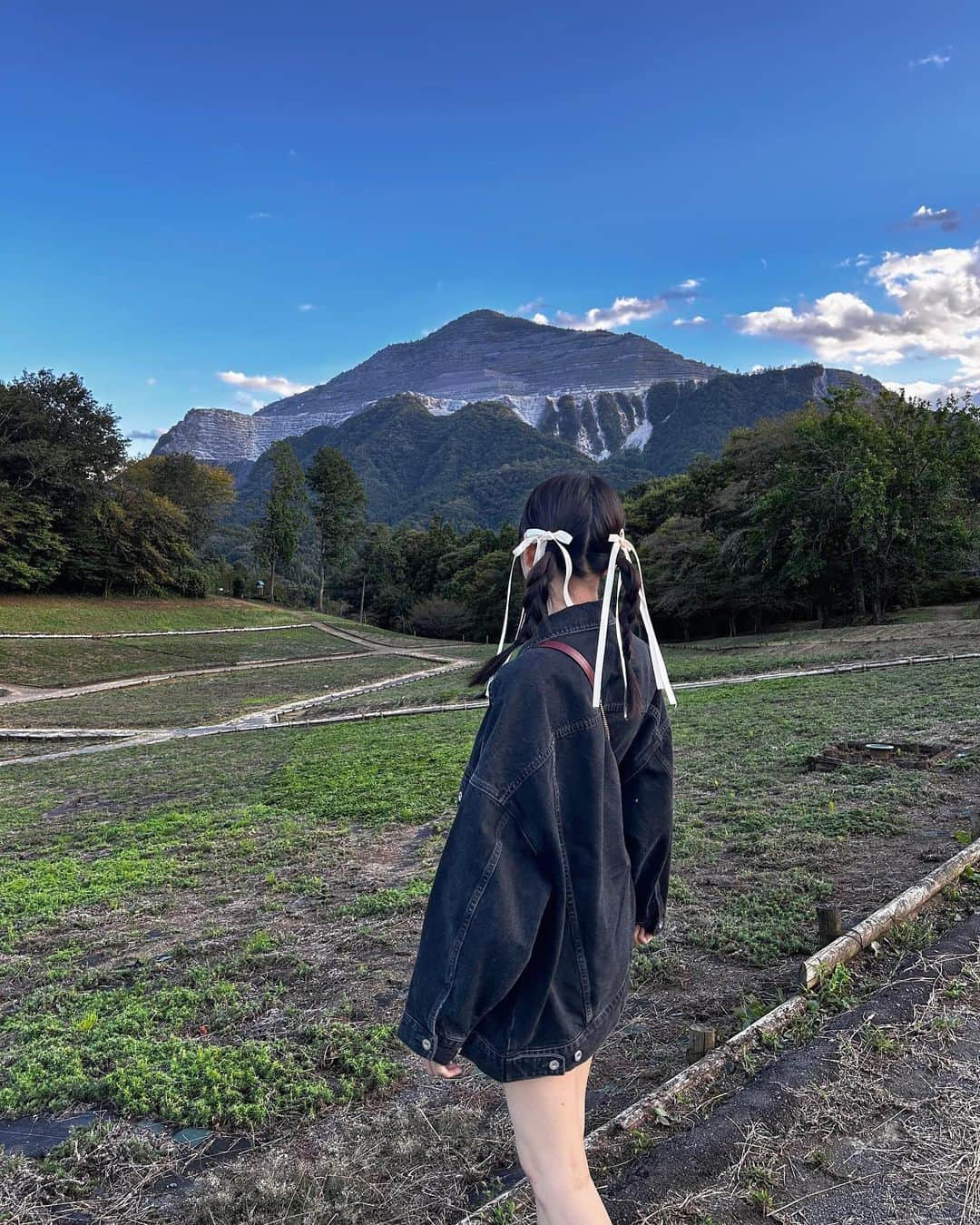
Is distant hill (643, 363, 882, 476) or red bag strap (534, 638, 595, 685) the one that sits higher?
distant hill (643, 363, 882, 476)

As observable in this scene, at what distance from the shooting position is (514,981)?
1410mm

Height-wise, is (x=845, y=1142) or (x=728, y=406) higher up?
(x=728, y=406)

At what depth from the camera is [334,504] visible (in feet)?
179

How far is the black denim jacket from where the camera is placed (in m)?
1.38

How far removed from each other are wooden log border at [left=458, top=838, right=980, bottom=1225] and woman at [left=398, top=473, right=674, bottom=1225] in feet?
2.42

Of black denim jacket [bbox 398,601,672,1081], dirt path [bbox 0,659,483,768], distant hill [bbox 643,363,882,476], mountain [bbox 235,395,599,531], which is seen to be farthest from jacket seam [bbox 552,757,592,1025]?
distant hill [bbox 643,363,882,476]

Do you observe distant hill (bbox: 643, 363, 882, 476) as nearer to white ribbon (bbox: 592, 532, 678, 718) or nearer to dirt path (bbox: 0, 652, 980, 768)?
dirt path (bbox: 0, 652, 980, 768)

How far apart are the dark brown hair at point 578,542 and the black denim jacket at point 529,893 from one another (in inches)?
5.4

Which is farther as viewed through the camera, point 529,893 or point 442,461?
point 442,461

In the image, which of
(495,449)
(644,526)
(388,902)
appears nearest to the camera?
(388,902)

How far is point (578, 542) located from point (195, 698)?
19.0 m

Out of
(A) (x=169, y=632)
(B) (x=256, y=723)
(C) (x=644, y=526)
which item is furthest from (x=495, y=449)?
(B) (x=256, y=723)

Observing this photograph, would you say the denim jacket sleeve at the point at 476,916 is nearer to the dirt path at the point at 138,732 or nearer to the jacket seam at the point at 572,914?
the jacket seam at the point at 572,914

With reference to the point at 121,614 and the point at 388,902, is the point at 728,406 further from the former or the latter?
the point at 388,902
